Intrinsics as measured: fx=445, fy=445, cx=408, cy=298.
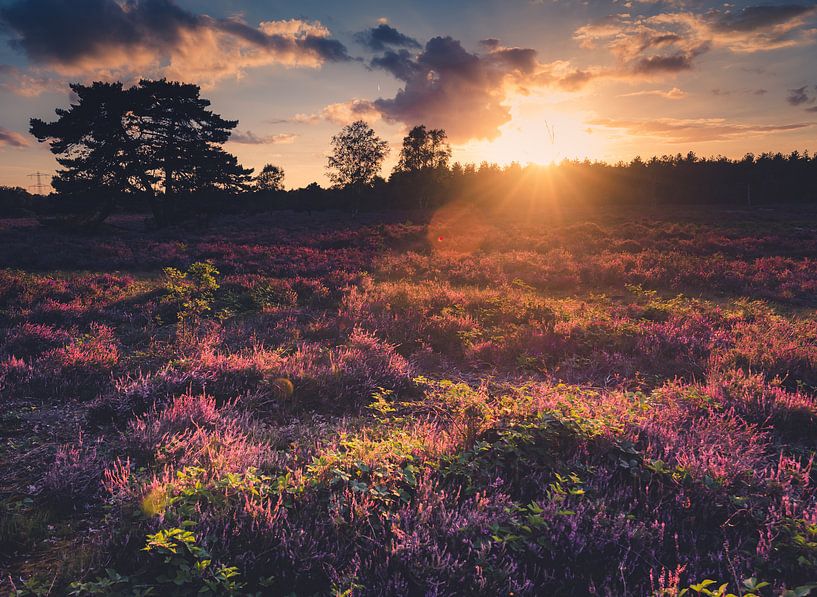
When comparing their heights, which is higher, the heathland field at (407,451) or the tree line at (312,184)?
the tree line at (312,184)

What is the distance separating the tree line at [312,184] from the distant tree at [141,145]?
7 cm

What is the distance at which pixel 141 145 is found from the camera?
1271 inches

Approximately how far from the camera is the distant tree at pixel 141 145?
3006 cm

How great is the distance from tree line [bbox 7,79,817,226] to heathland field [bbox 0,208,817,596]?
86.0 feet

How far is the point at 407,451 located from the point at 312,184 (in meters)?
82.7

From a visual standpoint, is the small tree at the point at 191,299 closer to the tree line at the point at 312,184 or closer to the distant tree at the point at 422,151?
the tree line at the point at 312,184

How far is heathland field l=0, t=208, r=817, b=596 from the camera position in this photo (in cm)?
263

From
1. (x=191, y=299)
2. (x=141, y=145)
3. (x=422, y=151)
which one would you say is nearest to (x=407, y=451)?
(x=191, y=299)

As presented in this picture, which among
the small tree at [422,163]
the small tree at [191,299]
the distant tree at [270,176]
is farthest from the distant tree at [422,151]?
the small tree at [191,299]

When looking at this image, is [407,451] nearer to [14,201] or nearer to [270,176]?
[14,201]

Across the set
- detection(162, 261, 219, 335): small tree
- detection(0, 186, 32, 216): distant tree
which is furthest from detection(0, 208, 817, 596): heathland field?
detection(0, 186, 32, 216): distant tree

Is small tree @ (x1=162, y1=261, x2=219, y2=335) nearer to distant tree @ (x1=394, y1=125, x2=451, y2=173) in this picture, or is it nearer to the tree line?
the tree line

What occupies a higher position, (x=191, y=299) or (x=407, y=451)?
(x=191, y=299)

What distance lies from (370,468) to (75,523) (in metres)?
2.10
